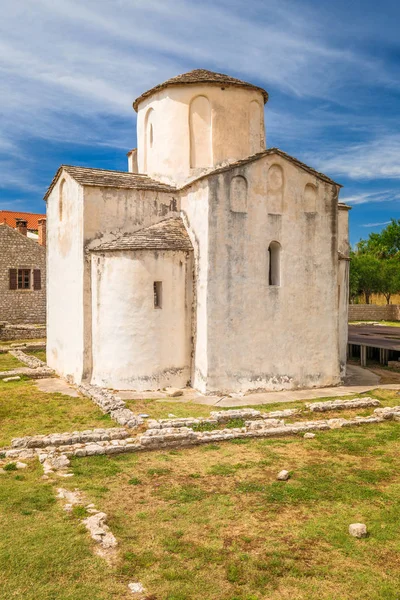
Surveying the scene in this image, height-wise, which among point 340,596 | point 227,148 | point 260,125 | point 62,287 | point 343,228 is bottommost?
point 340,596

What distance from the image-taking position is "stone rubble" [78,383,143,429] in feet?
35.8

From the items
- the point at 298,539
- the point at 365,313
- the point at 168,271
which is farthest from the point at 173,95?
the point at 365,313

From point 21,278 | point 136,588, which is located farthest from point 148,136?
point 21,278

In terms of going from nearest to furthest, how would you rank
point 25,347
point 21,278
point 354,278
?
point 25,347
point 21,278
point 354,278

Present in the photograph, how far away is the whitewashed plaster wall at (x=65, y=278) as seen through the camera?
50.1 ft

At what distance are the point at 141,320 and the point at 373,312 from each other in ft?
120

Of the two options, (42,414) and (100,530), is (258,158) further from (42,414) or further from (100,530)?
(100,530)

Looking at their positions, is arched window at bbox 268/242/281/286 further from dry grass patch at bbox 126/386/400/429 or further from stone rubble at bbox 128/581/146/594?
stone rubble at bbox 128/581/146/594

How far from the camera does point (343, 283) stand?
17.7 metres

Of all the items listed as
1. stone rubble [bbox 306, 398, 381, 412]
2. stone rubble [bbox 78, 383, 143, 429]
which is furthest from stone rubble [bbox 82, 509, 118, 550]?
stone rubble [bbox 306, 398, 381, 412]

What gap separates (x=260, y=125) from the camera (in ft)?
57.9

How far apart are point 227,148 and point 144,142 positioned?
345cm

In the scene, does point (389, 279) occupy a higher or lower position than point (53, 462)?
higher

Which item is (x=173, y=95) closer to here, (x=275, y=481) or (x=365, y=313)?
(x=275, y=481)
